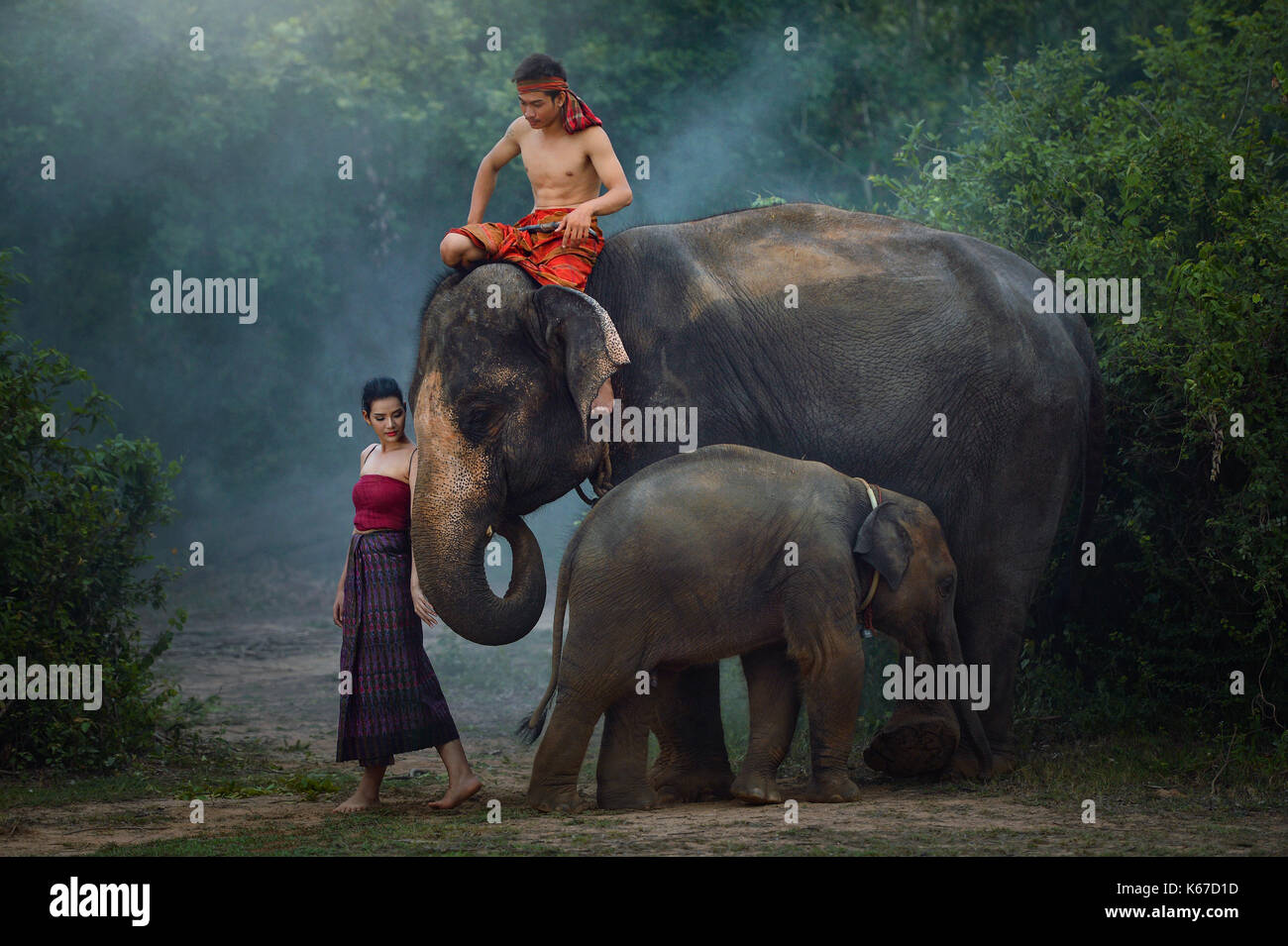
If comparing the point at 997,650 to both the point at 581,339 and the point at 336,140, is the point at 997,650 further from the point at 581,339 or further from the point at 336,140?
the point at 336,140

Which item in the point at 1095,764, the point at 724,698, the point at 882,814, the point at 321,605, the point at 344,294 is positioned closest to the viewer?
Answer: the point at 882,814

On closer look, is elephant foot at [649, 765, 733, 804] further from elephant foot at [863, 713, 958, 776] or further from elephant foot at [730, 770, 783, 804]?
elephant foot at [863, 713, 958, 776]

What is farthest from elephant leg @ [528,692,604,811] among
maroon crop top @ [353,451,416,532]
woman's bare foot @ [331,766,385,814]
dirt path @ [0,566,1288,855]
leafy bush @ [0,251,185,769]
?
leafy bush @ [0,251,185,769]

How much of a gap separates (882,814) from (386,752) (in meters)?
2.35

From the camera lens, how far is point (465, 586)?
7.30 m

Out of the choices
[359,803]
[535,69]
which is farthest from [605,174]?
[359,803]


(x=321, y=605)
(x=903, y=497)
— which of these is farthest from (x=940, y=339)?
(x=321, y=605)

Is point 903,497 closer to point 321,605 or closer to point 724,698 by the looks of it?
point 724,698

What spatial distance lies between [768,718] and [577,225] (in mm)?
2614

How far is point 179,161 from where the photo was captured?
69.6ft

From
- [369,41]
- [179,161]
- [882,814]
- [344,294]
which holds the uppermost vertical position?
[369,41]

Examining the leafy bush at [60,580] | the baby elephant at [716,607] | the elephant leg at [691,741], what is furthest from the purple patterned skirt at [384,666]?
the leafy bush at [60,580]

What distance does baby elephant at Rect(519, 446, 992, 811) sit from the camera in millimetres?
6980

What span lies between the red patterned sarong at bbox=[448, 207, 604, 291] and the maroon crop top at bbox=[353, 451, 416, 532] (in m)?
1.16
